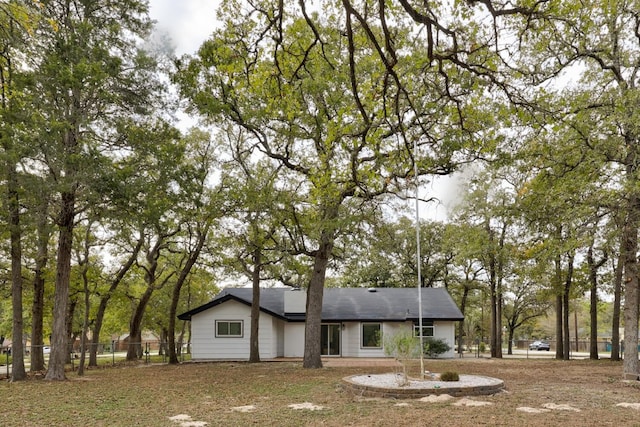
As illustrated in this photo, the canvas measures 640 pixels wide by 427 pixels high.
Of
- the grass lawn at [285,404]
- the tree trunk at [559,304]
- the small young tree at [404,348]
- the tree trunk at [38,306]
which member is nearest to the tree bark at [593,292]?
the tree trunk at [559,304]

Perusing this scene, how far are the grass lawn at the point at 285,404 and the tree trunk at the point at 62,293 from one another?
686 millimetres

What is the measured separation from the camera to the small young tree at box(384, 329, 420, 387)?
11195 millimetres

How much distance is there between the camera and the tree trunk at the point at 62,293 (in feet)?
48.4

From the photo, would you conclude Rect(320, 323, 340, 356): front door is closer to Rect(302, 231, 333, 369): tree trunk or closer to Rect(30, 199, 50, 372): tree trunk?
Rect(302, 231, 333, 369): tree trunk

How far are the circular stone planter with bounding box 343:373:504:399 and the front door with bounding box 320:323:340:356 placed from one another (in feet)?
50.8

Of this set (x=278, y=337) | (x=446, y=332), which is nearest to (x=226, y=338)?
(x=278, y=337)

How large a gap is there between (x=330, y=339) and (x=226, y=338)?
5.25 meters

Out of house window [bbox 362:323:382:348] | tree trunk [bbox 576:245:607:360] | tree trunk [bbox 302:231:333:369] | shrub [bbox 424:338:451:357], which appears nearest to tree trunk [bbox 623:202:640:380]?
tree trunk [bbox 302:231:333:369]

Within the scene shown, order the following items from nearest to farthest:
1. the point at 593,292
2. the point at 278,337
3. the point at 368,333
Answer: the point at 593,292, the point at 368,333, the point at 278,337

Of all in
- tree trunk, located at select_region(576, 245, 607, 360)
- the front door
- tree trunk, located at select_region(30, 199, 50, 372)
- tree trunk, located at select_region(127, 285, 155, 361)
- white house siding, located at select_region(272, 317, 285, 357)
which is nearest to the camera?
tree trunk, located at select_region(30, 199, 50, 372)

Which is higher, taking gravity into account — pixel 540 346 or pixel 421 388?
pixel 421 388

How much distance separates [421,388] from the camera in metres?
10.6

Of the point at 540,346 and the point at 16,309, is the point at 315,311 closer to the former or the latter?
the point at 16,309

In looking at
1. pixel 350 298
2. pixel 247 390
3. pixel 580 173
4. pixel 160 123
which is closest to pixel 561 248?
pixel 580 173
